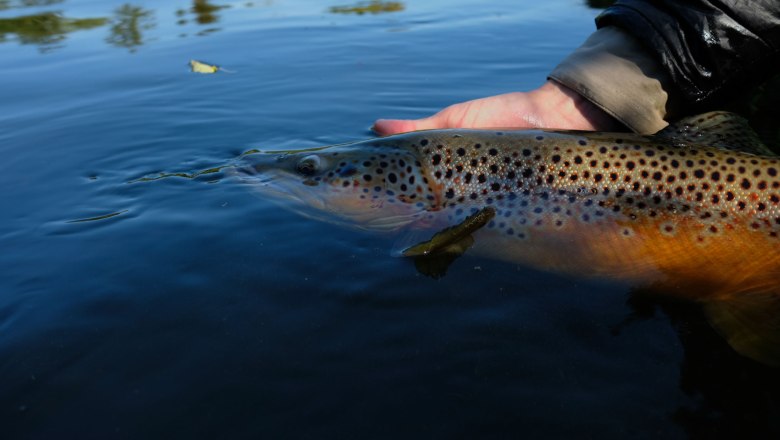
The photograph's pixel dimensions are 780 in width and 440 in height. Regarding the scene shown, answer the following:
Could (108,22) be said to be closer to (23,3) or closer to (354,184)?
(23,3)

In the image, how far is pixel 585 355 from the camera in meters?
2.36

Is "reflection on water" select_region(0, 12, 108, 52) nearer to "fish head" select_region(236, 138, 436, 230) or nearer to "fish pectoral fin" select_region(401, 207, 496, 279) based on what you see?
"fish head" select_region(236, 138, 436, 230)

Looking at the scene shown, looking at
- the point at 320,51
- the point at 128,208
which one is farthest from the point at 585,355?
the point at 320,51

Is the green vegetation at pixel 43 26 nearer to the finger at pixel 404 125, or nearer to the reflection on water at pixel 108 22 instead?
the reflection on water at pixel 108 22

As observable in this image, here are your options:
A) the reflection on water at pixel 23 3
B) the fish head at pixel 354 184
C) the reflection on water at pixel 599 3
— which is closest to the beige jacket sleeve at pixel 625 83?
the fish head at pixel 354 184

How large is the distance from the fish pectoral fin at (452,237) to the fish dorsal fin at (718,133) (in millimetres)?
1098

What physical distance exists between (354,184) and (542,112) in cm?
143

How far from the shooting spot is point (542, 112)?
14.0 ft

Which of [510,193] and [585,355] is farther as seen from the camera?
[510,193]

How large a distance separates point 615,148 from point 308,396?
83.9 inches

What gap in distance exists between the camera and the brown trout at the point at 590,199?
294 centimetres

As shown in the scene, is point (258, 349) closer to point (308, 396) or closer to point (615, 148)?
point (308, 396)

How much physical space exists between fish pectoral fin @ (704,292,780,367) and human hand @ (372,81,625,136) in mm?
1792

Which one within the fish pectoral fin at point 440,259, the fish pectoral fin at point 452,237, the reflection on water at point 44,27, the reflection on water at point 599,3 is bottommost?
the fish pectoral fin at point 440,259
